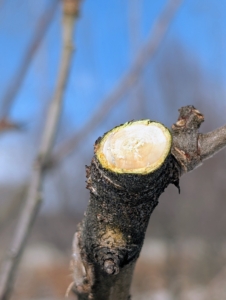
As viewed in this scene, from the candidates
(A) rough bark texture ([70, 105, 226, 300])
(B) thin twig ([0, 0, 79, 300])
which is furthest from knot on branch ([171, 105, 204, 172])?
(B) thin twig ([0, 0, 79, 300])

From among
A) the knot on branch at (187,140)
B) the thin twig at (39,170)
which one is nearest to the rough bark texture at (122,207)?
the knot on branch at (187,140)

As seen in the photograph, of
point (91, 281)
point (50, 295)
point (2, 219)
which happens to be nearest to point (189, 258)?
point (50, 295)

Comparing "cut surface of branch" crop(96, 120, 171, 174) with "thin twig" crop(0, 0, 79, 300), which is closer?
"cut surface of branch" crop(96, 120, 171, 174)

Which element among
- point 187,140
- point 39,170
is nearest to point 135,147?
point 187,140

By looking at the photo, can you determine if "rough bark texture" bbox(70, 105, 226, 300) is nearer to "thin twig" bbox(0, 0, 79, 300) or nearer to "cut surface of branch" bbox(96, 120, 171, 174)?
"cut surface of branch" bbox(96, 120, 171, 174)

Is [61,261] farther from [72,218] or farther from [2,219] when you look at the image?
[2,219]

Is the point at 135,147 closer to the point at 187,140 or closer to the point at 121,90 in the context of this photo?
the point at 187,140
